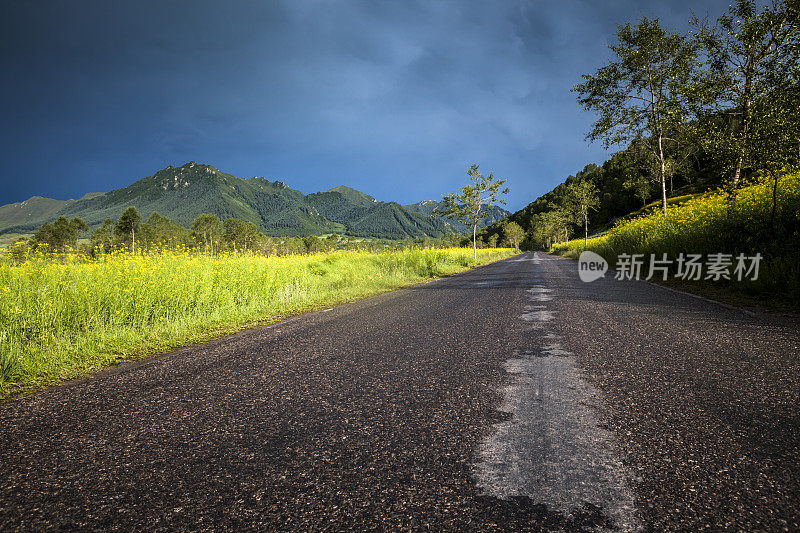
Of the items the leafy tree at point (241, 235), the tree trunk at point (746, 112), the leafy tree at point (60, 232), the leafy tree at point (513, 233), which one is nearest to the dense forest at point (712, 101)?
the tree trunk at point (746, 112)

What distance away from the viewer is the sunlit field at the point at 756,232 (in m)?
5.93

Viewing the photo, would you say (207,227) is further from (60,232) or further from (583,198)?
(583,198)

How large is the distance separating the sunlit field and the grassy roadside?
26.6ft

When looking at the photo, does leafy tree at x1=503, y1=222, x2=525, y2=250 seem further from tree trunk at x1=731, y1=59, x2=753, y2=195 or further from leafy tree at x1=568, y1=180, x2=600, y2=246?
tree trunk at x1=731, y1=59, x2=753, y2=195

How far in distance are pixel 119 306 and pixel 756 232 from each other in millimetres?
12471

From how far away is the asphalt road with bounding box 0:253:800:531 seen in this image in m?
1.28

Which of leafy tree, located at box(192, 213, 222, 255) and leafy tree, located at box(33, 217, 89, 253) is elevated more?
leafy tree, located at box(192, 213, 222, 255)

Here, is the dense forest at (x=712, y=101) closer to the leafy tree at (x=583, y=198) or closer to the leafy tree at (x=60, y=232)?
the leafy tree at (x=583, y=198)

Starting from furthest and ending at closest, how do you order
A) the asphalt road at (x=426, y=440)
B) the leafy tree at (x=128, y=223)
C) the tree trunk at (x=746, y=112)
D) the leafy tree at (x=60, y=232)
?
the leafy tree at (x=128, y=223) < the leafy tree at (x=60, y=232) < the tree trunk at (x=746, y=112) < the asphalt road at (x=426, y=440)

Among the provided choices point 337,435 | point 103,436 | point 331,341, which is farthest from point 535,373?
point 103,436

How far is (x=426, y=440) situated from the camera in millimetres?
1781

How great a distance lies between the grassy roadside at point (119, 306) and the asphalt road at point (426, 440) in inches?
25.5

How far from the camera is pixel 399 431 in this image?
1886mm

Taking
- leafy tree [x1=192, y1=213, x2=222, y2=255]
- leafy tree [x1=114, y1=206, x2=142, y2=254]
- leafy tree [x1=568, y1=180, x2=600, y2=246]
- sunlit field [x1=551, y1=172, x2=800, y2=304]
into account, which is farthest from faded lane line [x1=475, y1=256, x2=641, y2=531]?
leafy tree [x1=192, y1=213, x2=222, y2=255]
